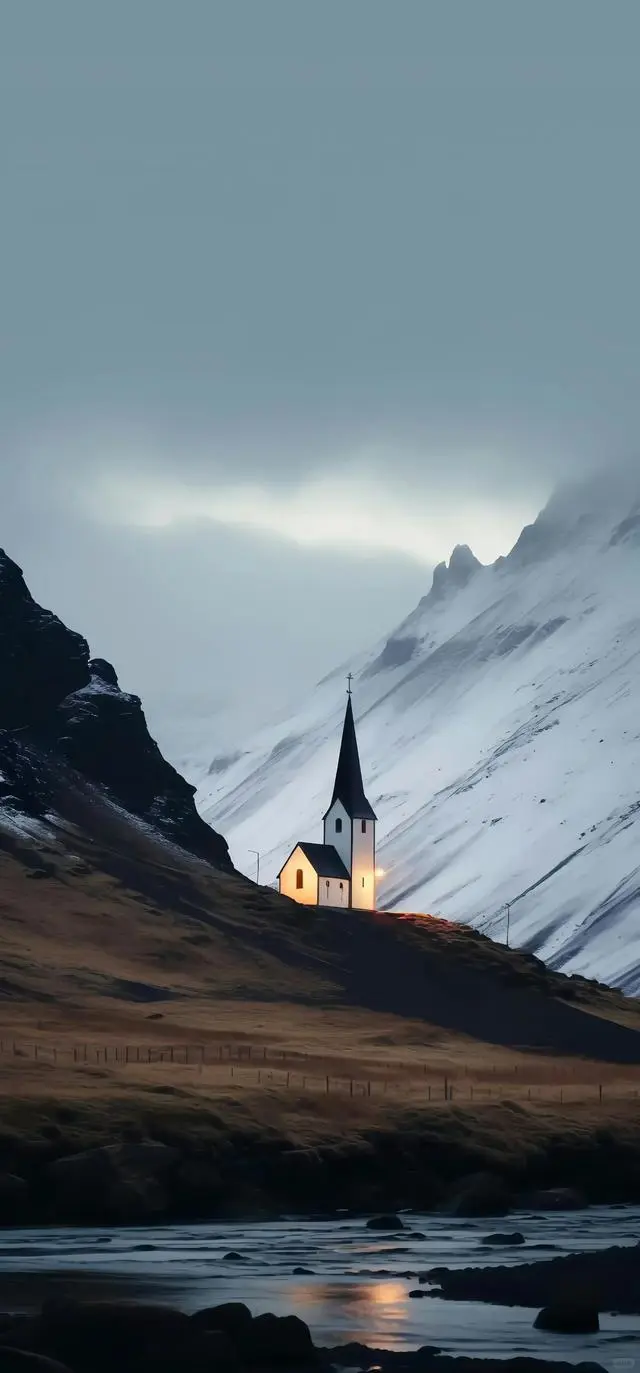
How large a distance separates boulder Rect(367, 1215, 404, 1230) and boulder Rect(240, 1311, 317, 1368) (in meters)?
38.1

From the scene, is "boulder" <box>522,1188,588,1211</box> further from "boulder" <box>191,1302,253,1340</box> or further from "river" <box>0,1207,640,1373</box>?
"boulder" <box>191,1302,253,1340</box>

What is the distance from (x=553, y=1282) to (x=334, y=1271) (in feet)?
28.6

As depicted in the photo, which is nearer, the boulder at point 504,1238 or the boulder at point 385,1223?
the boulder at point 504,1238

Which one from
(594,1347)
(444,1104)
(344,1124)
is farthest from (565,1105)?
(594,1347)

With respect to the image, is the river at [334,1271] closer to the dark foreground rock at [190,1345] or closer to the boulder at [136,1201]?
the dark foreground rock at [190,1345]

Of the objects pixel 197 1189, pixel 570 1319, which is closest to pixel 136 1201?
pixel 197 1189

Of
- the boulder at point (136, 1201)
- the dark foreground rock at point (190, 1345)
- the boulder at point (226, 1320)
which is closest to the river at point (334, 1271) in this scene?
the dark foreground rock at point (190, 1345)

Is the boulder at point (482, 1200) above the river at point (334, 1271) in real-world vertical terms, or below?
above

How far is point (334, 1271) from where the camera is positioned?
8188 cm

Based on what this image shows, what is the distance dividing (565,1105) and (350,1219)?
140 feet

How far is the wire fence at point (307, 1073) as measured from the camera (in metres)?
139

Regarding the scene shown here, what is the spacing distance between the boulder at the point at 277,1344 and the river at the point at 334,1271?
192 inches

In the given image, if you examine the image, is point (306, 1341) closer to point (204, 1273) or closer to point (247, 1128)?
point (204, 1273)

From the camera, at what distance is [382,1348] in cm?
6500
